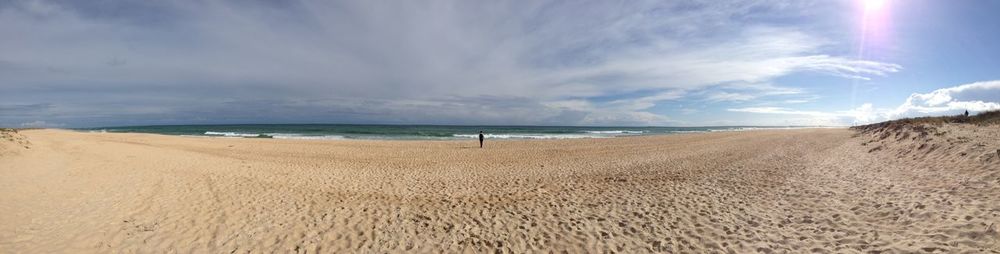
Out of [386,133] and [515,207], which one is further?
[386,133]

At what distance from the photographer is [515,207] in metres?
9.97

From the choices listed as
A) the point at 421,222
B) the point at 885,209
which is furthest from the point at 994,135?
the point at 421,222

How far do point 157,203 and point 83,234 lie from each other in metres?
2.33

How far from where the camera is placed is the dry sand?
7008 millimetres

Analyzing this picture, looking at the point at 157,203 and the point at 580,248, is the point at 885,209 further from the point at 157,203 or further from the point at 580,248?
the point at 157,203

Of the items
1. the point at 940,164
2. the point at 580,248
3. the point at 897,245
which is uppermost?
the point at 940,164

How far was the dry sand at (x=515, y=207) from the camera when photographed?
701 centimetres

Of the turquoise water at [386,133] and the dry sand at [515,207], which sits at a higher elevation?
the turquoise water at [386,133]

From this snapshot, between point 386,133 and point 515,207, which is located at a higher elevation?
point 386,133

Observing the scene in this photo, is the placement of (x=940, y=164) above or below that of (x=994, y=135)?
below

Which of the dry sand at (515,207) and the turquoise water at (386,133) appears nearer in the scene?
the dry sand at (515,207)

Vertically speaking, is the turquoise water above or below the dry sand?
above

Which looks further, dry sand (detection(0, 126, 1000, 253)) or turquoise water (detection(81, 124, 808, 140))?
turquoise water (detection(81, 124, 808, 140))

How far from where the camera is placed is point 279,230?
807 centimetres
